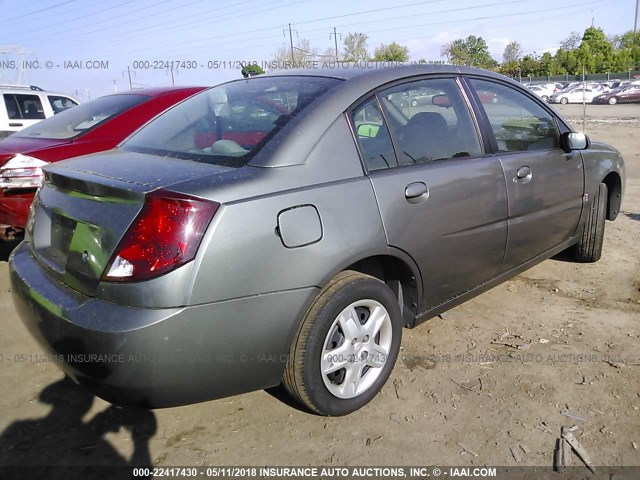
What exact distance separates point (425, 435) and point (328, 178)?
126cm

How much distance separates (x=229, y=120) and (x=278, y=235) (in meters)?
0.99

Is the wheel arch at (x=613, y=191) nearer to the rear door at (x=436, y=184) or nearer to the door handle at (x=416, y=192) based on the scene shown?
the rear door at (x=436, y=184)

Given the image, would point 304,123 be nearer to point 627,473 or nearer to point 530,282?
point 627,473

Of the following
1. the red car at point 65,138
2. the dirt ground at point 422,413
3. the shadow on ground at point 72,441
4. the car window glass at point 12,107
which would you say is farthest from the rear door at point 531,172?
the car window glass at point 12,107

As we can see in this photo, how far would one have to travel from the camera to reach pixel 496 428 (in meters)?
2.43

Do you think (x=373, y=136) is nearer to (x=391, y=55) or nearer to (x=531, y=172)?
(x=531, y=172)

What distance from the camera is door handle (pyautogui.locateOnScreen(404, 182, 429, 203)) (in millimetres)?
2549

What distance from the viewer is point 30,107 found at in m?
9.78

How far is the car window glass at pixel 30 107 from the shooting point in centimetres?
962

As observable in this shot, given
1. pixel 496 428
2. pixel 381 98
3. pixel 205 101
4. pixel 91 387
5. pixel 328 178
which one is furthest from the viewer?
pixel 205 101

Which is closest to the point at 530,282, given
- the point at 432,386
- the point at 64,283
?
the point at 432,386

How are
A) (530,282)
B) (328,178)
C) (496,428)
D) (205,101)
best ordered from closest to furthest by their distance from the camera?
(328,178)
(496,428)
(205,101)
(530,282)

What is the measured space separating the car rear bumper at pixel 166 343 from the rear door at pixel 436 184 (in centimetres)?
68

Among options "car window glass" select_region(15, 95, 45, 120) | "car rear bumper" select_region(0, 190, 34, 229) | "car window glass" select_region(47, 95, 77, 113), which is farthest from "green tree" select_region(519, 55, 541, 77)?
"car rear bumper" select_region(0, 190, 34, 229)
